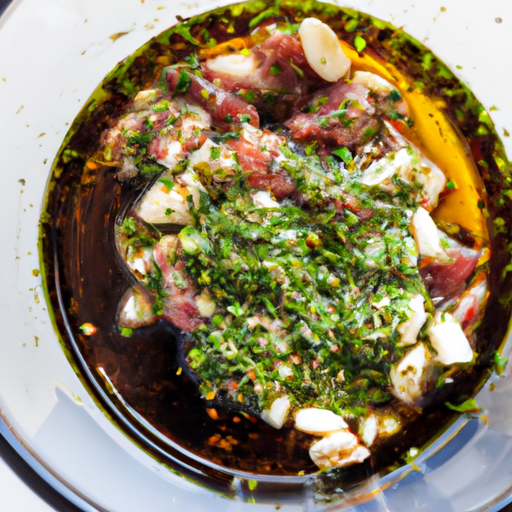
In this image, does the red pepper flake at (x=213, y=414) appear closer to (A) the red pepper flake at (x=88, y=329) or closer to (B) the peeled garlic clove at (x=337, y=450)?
(B) the peeled garlic clove at (x=337, y=450)

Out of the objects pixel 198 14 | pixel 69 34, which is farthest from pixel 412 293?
pixel 69 34

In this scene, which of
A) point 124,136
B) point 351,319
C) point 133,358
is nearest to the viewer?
point 351,319

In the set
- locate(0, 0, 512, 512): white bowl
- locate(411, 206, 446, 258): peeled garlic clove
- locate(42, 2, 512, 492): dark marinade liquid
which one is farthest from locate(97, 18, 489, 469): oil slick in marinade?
locate(0, 0, 512, 512): white bowl

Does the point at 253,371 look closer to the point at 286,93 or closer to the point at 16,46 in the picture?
the point at 286,93

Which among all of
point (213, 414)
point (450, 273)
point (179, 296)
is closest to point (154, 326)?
point (179, 296)

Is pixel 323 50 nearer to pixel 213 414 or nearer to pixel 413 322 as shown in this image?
pixel 413 322

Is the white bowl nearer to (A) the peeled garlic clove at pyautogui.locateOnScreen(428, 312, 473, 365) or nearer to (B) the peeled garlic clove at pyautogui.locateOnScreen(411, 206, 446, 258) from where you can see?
(A) the peeled garlic clove at pyautogui.locateOnScreen(428, 312, 473, 365)

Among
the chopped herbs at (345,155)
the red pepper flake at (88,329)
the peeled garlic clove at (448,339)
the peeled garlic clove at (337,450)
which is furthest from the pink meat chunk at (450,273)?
the red pepper flake at (88,329)

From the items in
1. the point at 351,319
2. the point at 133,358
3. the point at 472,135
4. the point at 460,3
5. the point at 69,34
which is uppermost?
the point at 69,34
